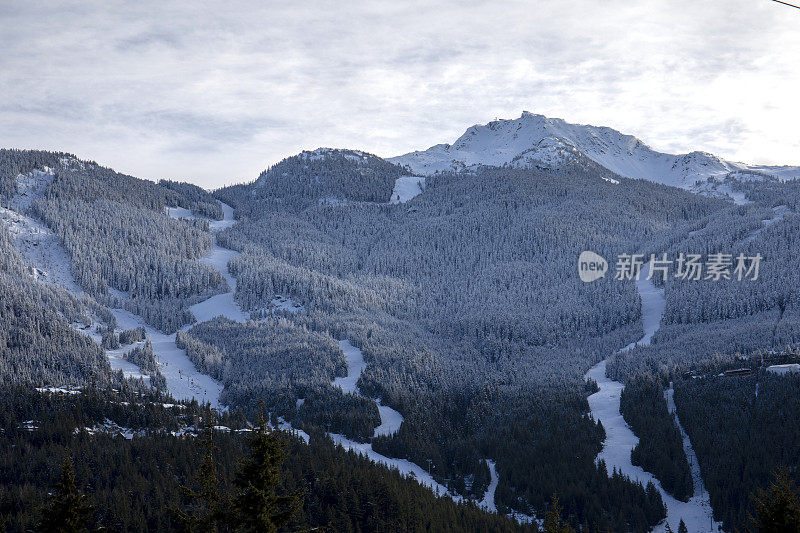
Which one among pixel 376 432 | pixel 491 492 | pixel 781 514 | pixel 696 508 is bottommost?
pixel 491 492

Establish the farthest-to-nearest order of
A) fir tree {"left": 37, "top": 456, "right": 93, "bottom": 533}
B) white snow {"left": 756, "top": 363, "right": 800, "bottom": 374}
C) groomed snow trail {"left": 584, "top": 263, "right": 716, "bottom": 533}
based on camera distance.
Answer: white snow {"left": 756, "top": 363, "right": 800, "bottom": 374}
groomed snow trail {"left": 584, "top": 263, "right": 716, "bottom": 533}
fir tree {"left": 37, "top": 456, "right": 93, "bottom": 533}

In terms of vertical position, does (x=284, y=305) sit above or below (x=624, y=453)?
above

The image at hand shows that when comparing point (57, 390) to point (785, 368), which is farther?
point (57, 390)

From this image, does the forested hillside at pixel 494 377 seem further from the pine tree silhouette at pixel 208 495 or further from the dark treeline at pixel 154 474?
the pine tree silhouette at pixel 208 495

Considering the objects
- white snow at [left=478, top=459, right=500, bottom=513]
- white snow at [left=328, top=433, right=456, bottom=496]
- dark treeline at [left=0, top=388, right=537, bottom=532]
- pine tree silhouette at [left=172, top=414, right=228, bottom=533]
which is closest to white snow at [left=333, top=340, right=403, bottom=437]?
white snow at [left=328, top=433, right=456, bottom=496]

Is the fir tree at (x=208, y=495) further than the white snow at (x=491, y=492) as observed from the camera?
No

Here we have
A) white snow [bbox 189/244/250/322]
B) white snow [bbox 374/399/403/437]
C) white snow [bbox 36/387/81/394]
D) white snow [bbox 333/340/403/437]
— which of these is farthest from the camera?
white snow [bbox 189/244/250/322]

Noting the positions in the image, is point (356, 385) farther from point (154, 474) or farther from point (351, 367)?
point (154, 474)

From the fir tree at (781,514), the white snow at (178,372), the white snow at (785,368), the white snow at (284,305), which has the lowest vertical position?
the white snow at (178,372)

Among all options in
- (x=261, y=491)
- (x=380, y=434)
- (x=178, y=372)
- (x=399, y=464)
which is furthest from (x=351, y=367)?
(x=261, y=491)

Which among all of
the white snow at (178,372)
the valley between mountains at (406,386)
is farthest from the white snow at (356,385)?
the white snow at (178,372)

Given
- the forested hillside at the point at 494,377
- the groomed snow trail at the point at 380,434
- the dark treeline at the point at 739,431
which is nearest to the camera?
the dark treeline at the point at 739,431

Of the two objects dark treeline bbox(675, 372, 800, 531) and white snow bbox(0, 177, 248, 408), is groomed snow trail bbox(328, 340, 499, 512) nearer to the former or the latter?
white snow bbox(0, 177, 248, 408)

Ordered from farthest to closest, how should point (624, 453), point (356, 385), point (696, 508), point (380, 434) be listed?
point (356, 385)
point (380, 434)
point (624, 453)
point (696, 508)
